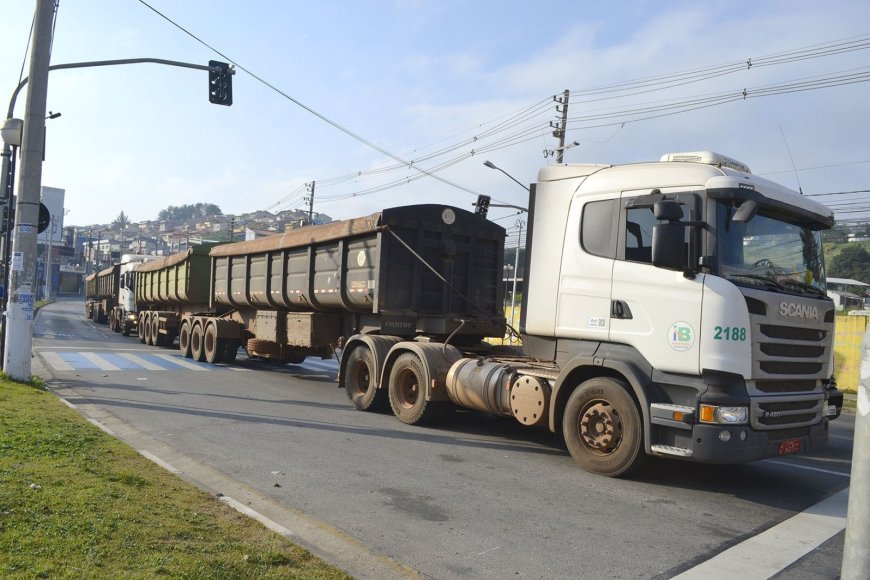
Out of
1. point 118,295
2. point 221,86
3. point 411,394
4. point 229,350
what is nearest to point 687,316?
point 411,394

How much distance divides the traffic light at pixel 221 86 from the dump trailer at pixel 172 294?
19.1 feet

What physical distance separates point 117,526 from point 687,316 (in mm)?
4823

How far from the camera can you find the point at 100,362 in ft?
52.7

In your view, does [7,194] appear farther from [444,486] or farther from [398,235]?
[444,486]

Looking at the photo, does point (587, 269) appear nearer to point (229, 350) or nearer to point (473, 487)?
point (473, 487)

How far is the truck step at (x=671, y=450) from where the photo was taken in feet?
19.4

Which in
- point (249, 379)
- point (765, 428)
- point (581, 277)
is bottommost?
point (249, 379)

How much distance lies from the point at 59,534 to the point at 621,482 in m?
4.83

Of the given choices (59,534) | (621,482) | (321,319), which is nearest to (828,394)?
(621,482)

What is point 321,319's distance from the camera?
12.7 meters

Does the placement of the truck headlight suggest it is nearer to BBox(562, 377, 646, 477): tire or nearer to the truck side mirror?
BBox(562, 377, 646, 477): tire

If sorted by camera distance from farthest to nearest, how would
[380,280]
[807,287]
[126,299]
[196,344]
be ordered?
[126,299] → [196,344] → [380,280] → [807,287]

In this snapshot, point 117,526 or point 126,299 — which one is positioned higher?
point 126,299

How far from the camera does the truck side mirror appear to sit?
19.8 feet
